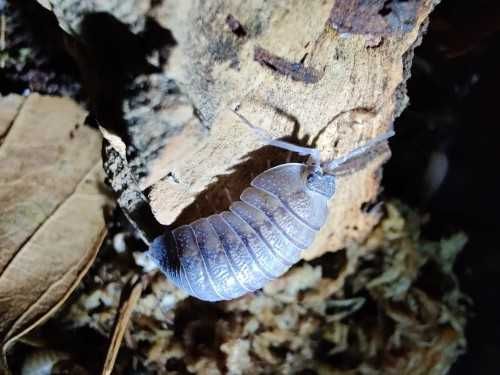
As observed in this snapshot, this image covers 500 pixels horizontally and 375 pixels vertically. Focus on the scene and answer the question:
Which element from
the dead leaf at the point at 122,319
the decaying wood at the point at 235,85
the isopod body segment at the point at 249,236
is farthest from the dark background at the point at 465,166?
the dead leaf at the point at 122,319

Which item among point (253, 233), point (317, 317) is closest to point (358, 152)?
point (253, 233)

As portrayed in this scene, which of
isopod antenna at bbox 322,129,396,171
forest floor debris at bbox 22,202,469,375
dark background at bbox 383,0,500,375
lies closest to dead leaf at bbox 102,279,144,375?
forest floor debris at bbox 22,202,469,375

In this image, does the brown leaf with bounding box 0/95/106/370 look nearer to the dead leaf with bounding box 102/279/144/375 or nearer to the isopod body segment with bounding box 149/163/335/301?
the dead leaf with bounding box 102/279/144/375

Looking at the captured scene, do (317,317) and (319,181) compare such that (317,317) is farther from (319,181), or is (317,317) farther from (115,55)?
Answer: (115,55)

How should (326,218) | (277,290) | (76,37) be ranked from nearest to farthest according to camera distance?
(76,37), (326,218), (277,290)

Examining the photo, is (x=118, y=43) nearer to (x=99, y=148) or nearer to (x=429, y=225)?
(x=99, y=148)

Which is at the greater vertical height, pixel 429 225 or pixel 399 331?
pixel 429 225

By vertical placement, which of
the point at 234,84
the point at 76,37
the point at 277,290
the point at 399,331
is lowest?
the point at 399,331

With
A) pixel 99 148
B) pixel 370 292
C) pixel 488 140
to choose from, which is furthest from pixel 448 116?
pixel 99 148
